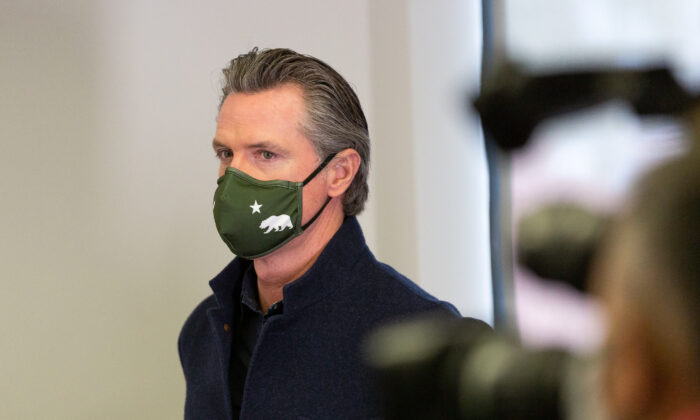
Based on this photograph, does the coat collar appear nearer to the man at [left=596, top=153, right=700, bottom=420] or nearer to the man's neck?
the man's neck

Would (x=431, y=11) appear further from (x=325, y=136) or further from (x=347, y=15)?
(x=325, y=136)

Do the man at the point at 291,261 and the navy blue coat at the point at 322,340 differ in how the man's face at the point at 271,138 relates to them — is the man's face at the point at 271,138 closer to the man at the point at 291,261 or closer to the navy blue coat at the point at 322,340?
the man at the point at 291,261

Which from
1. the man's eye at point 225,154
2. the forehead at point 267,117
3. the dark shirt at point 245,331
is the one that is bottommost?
the dark shirt at point 245,331

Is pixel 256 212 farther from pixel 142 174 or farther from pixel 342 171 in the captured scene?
pixel 142 174

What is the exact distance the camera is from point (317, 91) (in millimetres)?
1639

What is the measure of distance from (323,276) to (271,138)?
0.29 meters

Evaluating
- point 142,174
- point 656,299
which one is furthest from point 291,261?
point 656,299

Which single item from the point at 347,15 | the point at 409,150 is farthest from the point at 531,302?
the point at 347,15

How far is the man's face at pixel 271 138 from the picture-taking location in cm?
158

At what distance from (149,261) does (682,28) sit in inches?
62.7

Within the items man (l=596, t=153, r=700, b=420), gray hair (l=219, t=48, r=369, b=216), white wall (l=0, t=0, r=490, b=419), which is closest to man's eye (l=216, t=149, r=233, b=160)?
gray hair (l=219, t=48, r=369, b=216)

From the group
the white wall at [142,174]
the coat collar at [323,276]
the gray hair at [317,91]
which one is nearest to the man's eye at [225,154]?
the gray hair at [317,91]

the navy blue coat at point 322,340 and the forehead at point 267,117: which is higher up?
the forehead at point 267,117

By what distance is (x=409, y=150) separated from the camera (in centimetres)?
258
